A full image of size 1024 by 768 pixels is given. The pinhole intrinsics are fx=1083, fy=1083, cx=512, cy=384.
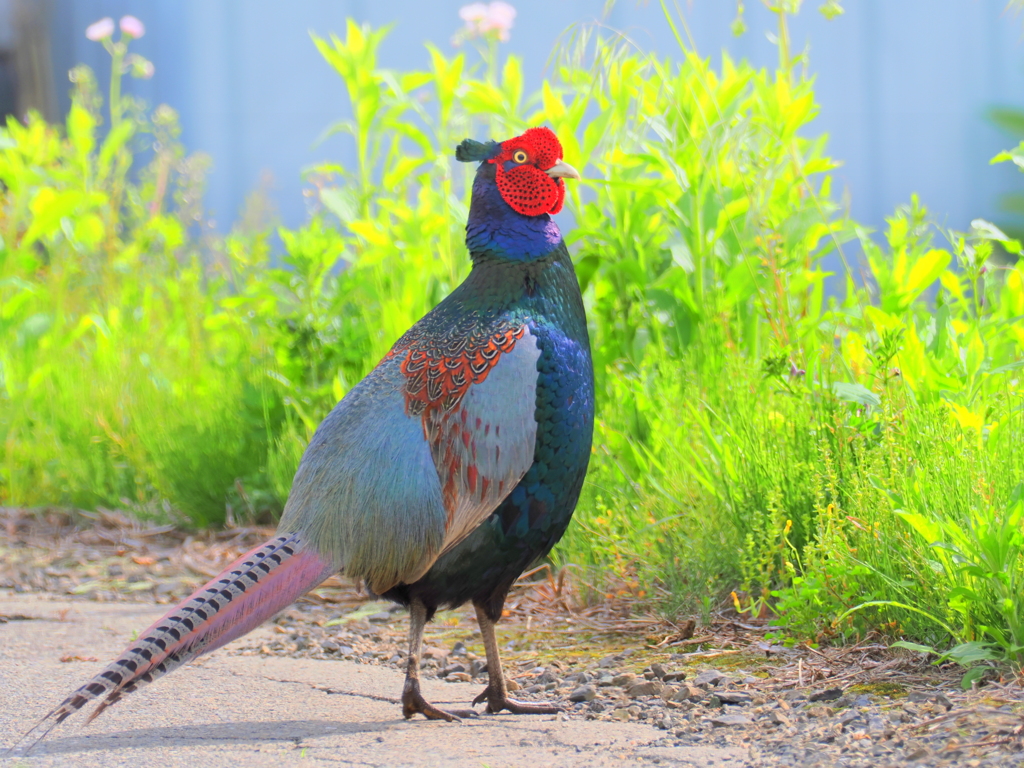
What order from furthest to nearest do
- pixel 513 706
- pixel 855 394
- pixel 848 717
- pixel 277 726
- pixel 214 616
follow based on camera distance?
pixel 855 394 < pixel 513 706 < pixel 277 726 < pixel 214 616 < pixel 848 717

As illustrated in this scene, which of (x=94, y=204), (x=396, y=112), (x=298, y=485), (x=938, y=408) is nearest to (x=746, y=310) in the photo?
(x=938, y=408)

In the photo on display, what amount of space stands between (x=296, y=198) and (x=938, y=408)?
583 cm

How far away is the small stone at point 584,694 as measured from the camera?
251 centimetres

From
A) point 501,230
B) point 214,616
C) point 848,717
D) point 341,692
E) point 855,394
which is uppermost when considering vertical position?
point 501,230

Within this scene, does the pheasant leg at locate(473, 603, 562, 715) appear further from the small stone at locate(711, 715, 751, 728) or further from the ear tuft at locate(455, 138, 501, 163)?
the ear tuft at locate(455, 138, 501, 163)

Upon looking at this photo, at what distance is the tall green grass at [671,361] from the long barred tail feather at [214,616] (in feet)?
3.53

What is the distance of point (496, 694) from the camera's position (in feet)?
8.22

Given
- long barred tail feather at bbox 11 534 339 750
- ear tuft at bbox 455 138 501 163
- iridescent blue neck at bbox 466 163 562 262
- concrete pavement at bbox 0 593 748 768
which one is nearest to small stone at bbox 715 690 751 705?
concrete pavement at bbox 0 593 748 768

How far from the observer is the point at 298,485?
2.54 meters

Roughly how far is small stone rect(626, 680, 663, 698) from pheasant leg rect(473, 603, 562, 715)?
0.17 metres

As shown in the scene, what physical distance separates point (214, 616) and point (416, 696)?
0.49 metres

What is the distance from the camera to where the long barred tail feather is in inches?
84.0

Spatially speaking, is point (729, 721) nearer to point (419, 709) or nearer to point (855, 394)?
point (419, 709)

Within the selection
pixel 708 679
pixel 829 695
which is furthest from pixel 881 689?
pixel 708 679
